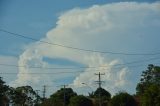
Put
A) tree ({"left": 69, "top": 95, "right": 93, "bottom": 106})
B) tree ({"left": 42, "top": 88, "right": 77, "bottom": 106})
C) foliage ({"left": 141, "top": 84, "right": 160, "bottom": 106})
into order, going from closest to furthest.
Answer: foliage ({"left": 141, "top": 84, "right": 160, "bottom": 106}) → tree ({"left": 69, "top": 95, "right": 93, "bottom": 106}) → tree ({"left": 42, "top": 88, "right": 77, "bottom": 106})

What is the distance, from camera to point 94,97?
111m

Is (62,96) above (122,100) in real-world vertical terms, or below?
above

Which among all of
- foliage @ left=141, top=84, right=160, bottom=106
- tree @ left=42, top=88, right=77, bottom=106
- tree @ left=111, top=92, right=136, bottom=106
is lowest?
foliage @ left=141, top=84, right=160, bottom=106

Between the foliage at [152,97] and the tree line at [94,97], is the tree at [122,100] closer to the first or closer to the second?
the tree line at [94,97]

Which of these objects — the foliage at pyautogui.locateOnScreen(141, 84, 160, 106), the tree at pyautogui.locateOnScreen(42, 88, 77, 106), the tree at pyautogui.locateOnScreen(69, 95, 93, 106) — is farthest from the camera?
the tree at pyautogui.locateOnScreen(42, 88, 77, 106)

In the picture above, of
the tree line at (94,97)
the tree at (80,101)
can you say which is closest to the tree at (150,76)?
the tree line at (94,97)

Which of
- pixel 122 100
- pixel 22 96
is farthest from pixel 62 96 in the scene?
pixel 122 100

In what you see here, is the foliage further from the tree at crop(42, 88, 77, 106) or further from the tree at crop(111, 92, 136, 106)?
the tree at crop(42, 88, 77, 106)

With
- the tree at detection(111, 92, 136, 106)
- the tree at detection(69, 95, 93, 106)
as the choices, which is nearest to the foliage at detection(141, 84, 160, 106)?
the tree at detection(111, 92, 136, 106)

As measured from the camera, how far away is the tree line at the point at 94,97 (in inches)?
2756

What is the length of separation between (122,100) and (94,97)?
105ft

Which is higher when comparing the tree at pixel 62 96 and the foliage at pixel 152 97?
the tree at pixel 62 96

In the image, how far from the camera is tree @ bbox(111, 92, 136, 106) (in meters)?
79.6

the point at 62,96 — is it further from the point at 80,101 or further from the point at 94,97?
the point at 80,101
